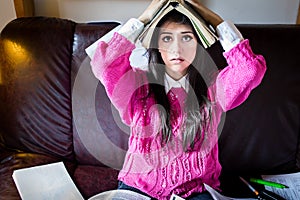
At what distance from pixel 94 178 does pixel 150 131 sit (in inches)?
13.6

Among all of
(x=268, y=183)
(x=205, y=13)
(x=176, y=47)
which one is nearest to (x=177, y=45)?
(x=176, y=47)

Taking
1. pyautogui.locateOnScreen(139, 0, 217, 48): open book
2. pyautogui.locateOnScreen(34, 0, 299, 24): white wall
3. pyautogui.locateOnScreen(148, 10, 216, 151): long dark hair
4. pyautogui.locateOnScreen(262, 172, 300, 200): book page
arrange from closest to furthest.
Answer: pyautogui.locateOnScreen(139, 0, 217, 48): open book < pyautogui.locateOnScreen(148, 10, 216, 151): long dark hair < pyautogui.locateOnScreen(262, 172, 300, 200): book page < pyautogui.locateOnScreen(34, 0, 299, 24): white wall

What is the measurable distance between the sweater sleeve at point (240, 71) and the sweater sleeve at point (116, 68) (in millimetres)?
259

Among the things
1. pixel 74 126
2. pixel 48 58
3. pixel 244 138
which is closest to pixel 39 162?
pixel 74 126

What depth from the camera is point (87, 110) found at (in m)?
1.28

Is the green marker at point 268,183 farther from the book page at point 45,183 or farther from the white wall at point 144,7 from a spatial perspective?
the white wall at point 144,7

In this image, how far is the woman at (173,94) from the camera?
3.10 ft

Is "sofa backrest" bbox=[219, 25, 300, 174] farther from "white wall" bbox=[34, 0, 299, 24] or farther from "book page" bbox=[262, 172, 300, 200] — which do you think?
"white wall" bbox=[34, 0, 299, 24]

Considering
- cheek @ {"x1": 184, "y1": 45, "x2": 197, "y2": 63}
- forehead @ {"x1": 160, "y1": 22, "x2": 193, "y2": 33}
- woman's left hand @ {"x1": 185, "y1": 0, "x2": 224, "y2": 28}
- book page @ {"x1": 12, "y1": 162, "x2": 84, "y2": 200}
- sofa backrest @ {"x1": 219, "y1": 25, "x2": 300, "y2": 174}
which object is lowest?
book page @ {"x1": 12, "y1": 162, "x2": 84, "y2": 200}

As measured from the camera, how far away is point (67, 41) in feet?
4.15

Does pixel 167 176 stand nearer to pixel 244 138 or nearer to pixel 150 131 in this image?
pixel 150 131

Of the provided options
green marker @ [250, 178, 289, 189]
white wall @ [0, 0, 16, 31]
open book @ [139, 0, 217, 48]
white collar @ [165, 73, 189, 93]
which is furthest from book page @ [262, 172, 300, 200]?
white wall @ [0, 0, 16, 31]

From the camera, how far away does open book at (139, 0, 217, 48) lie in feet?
2.96

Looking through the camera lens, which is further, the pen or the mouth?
the pen
